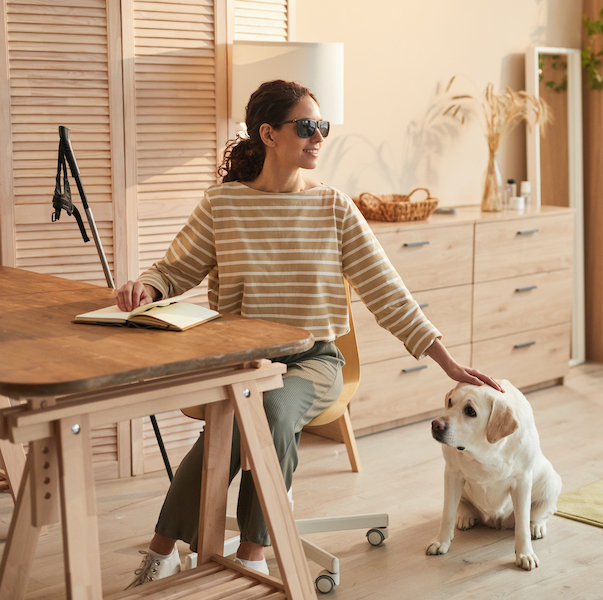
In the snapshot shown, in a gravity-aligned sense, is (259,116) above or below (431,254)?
above

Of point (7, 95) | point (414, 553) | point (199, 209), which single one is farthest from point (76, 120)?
point (414, 553)

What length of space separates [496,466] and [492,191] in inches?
79.5

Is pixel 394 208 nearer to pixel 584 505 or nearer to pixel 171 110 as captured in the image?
pixel 171 110

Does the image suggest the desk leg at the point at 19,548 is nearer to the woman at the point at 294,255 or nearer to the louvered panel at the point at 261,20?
the woman at the point at 294,255

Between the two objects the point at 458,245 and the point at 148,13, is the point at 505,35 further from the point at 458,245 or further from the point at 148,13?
the point at 148,13

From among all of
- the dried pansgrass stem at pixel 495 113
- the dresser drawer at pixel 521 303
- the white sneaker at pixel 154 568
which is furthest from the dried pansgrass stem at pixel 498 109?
the white sneaker at pixel 154 568

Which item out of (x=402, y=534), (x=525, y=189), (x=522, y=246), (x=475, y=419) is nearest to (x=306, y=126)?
(x=475, y=419)

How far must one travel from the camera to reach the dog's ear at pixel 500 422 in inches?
82.7

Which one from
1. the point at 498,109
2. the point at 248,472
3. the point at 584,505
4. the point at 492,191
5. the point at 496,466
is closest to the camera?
the point at 248,472

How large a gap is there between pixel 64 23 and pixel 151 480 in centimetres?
158

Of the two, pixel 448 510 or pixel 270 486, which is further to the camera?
pixel 448 510

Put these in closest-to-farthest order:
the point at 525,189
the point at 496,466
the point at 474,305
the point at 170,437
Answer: the point at 496,466, the point at 170,437, the point at 474,305, the point at 525,189

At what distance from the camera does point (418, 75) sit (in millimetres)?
3971

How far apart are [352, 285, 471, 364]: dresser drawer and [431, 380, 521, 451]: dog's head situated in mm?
1126
